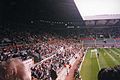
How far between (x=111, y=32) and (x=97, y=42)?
2.10 meters

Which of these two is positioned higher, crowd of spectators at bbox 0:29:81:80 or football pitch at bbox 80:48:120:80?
crowd of spectators at bbox 0:29:81:80

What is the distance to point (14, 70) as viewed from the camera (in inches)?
36.9

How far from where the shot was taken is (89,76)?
7457mm

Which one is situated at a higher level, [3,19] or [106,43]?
[3,19]

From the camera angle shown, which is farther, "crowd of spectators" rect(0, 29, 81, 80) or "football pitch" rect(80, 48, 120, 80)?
"football pitch" rect(80, 48, 120, 80)

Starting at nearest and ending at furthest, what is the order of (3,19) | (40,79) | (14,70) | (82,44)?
(14,70) < (40,79) < (3,19) < (82,44)

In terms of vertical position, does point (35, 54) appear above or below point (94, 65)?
above

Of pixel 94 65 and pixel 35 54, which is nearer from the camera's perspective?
pixel 35 54

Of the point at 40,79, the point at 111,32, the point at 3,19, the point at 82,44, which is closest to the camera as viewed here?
the point at 40,79

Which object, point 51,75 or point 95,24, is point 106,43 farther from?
point 51,75

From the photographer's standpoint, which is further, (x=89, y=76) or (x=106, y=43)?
(x=106, y=43)

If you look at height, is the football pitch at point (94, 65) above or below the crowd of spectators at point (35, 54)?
below

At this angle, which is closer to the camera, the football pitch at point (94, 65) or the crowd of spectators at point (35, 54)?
the crowd of spectators at point (35, 54)

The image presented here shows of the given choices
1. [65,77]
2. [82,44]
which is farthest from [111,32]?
[65,77]
